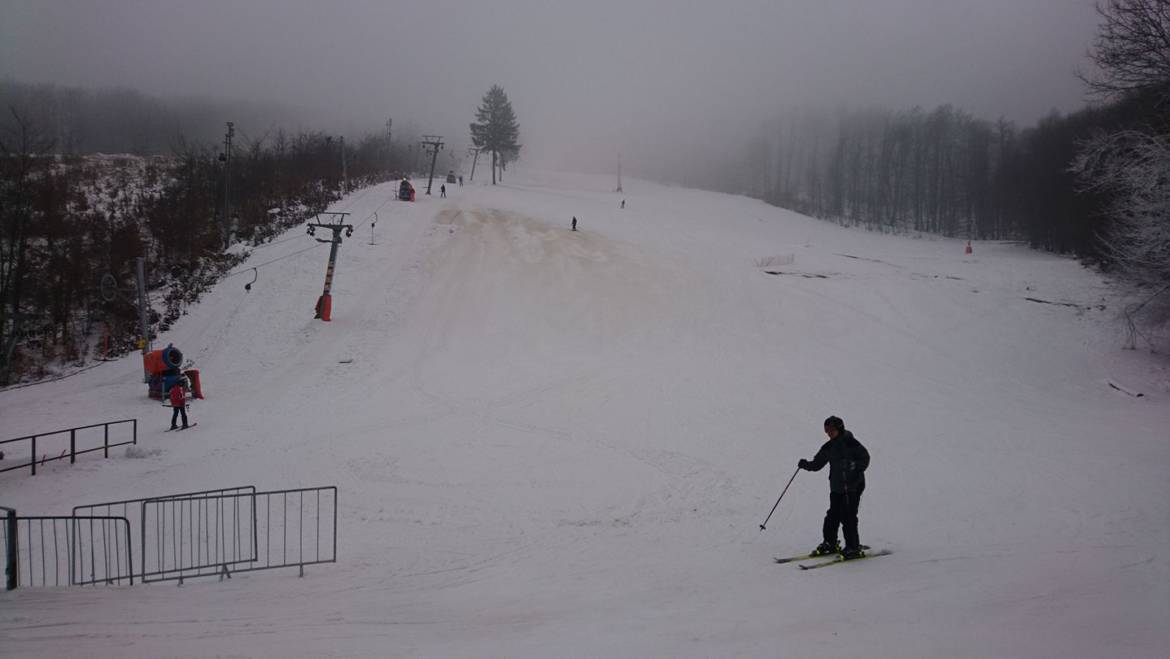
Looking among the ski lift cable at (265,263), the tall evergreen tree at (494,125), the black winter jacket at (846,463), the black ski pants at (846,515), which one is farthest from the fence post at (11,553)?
the tall evergreen tree at (494,125)

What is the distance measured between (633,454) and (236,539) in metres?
8.57

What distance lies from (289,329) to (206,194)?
2959 cm

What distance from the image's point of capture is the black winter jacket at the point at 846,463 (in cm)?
845

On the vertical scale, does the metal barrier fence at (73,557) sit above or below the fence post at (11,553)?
below

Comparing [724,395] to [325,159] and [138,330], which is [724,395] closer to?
[138,330]

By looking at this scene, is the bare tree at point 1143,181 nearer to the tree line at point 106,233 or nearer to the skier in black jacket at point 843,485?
the skier in black jacket at point 843,485

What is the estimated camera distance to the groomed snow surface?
21.4ft

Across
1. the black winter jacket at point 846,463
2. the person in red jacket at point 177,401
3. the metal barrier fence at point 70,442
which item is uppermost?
the black winter jacket at point 846,463

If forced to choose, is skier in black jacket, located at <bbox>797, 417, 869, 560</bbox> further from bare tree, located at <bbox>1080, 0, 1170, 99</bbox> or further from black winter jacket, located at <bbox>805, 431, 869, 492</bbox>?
bare tree, located at <bbox>1080, 0, 1170, 99</bbox>

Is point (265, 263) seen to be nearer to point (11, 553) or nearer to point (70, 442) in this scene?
point (70, 442)

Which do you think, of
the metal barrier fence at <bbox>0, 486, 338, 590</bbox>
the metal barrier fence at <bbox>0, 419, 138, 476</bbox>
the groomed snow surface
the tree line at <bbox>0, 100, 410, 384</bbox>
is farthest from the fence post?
the tree line at <bbox>0, 100, 410, 384</bbox>

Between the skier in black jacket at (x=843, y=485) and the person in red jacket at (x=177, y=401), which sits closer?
the skier in black jacket at (x=843, y=485)

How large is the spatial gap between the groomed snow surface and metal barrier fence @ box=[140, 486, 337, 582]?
48 centimetres

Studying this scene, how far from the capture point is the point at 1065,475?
13133 millimetres
